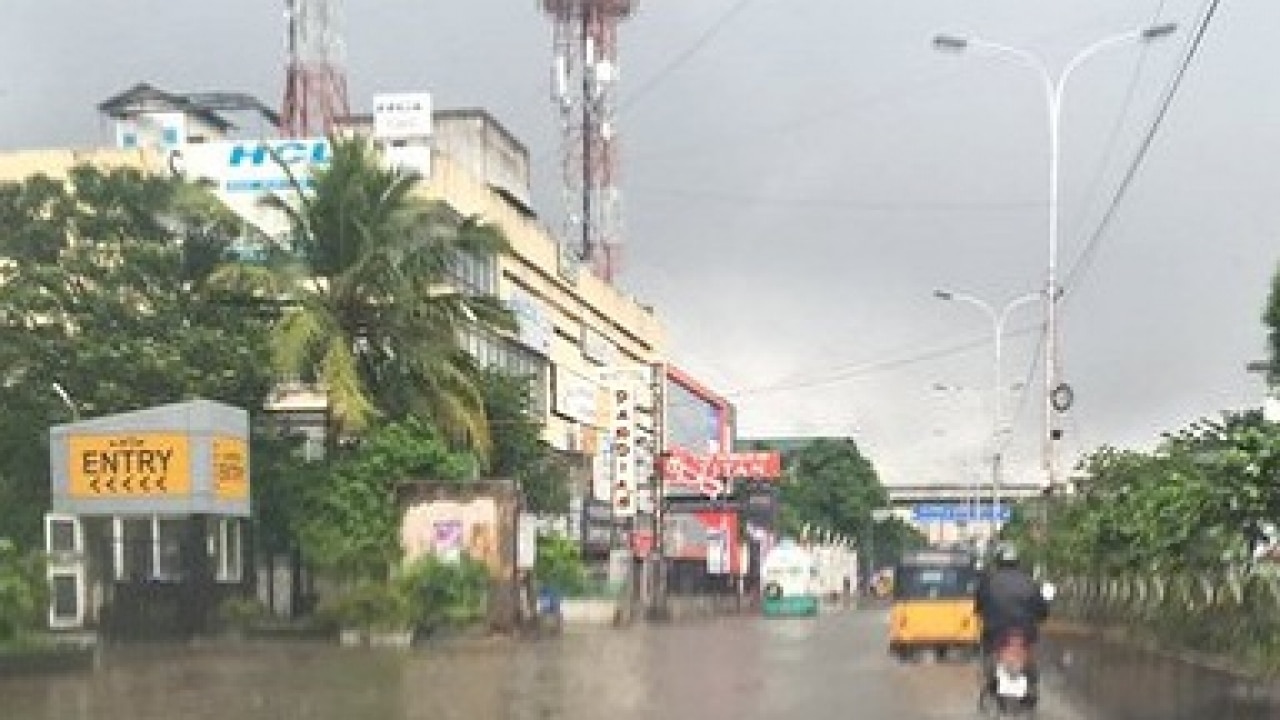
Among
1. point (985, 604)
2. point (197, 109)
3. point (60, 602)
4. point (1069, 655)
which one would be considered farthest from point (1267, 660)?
point (197, 109)

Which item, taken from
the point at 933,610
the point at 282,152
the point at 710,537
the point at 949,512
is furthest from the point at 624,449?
the point at 949,512

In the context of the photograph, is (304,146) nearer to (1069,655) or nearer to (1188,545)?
(1069,655)

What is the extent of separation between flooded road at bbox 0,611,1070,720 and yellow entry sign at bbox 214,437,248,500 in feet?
10.1

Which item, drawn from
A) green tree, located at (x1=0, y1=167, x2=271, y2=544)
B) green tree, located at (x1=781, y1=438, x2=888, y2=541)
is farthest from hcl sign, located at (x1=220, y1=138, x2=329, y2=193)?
green tree, located at (x1=781, y1=438, x2=888, y2=541)

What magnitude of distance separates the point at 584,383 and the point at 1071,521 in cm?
5213

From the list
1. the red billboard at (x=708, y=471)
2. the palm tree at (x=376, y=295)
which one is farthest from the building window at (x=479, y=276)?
Result: the red billboard at (x=708, y=471)

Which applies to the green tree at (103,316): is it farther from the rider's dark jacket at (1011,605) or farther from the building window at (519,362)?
the rider's dark jacket at (1011,605)

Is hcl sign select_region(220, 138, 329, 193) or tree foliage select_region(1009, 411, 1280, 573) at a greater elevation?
hcl sign select_region(220, 138, 329, 193)

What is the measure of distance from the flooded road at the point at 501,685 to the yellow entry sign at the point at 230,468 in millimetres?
3079

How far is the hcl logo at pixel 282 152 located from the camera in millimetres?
56469

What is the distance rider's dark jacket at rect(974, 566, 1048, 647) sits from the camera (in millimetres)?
15859

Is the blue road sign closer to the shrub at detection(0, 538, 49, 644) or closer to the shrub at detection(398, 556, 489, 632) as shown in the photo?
the shrub at detection(398, 556, 489, 632)

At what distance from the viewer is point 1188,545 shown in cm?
1886

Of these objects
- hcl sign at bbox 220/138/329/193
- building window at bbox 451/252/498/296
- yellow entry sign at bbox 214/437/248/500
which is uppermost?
hcl sign at bbox 220/138/329/193
